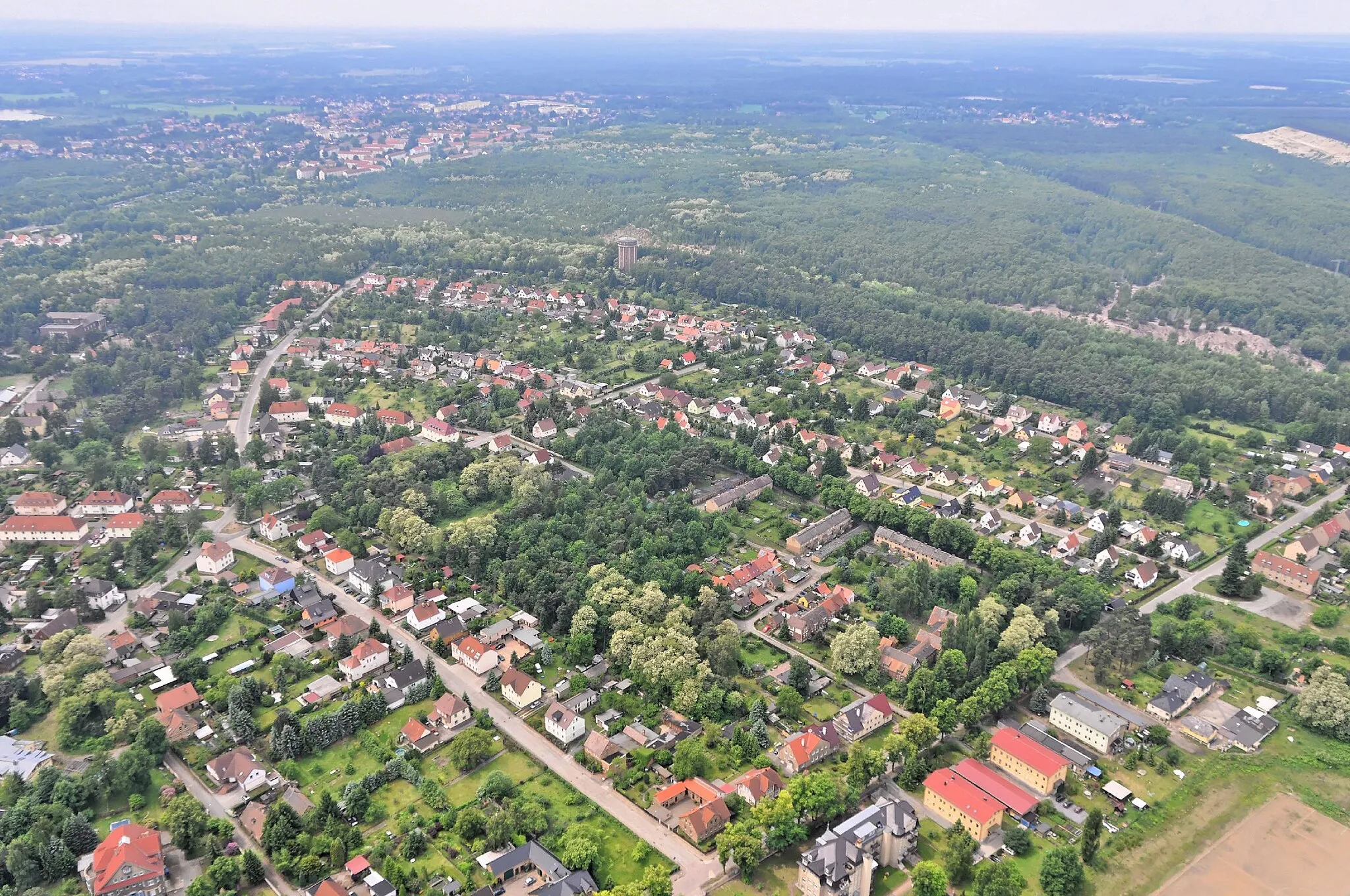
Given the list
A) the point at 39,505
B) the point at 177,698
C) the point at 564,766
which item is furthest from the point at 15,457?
the point at 564,766

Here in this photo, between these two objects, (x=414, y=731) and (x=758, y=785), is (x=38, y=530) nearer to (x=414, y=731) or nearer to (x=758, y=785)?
(x=414, y=731)

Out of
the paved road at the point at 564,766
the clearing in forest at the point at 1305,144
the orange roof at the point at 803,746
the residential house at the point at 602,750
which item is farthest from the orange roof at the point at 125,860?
the clearing in forest at the point at 1305,144

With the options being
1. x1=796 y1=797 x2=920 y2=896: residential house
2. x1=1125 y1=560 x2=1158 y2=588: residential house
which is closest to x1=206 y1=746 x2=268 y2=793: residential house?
x1=796 y1=797 x2=920 y2=896: residential house

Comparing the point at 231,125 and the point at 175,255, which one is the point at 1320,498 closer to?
the point at 175,255

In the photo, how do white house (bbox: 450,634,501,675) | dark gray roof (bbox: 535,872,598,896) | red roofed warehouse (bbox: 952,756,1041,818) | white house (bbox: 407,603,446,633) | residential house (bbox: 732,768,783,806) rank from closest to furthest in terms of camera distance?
dark gray roof (bbox: 535,872,598,896)
red roofed warehouse (bbox: 952,756,1041,818)
residential house (bbox: 732,768,783,806)
white house (bbox: 450,634,501,675)
white house (bbox: 407,603,446,633)

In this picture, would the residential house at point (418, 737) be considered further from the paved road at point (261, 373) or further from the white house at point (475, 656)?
the paved road at point (261, 373)

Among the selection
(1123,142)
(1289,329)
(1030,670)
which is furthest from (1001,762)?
(1123,142)

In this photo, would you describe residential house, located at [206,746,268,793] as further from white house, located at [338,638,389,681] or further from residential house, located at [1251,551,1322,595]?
residential house, located at [1251,551,1322,595]
